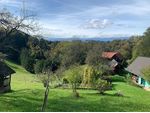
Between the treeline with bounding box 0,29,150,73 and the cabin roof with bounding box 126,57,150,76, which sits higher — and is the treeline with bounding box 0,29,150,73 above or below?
above

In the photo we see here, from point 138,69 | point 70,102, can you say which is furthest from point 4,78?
point 138,69

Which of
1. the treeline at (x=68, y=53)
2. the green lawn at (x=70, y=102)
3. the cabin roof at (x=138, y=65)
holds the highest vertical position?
the treeline at (x=68, y=53)

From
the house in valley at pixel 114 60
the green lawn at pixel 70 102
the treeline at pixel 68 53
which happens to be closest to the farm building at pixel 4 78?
the green lawn at pixel 70 102

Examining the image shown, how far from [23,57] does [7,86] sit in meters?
37.1

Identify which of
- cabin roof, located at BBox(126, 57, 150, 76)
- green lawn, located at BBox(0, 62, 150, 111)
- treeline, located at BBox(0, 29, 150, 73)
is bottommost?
green lawn, located at BBox(0, 62, 150, 111)

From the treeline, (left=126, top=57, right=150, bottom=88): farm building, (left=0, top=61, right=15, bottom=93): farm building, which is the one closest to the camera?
(left=0, top=61, right=15, bottom=93): farm building

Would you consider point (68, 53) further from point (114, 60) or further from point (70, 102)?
point (70, 102)

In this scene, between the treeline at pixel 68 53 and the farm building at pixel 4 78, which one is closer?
the farm building at pixel 4 78

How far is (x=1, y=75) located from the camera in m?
36.5

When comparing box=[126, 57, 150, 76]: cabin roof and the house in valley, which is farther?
the house in valley

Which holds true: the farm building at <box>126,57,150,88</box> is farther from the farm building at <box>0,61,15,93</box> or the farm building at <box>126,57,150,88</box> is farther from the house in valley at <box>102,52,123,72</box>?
the farm building at <box>0,61,15,93</box>

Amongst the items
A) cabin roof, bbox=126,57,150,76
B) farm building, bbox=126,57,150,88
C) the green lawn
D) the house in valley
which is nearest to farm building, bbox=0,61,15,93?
the green lawn

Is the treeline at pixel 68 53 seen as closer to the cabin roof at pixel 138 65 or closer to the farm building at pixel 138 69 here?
the cabin roof at pixel 138 65

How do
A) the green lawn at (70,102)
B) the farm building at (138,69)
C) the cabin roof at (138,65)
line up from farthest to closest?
the cabin roof at (138,65)
the farm building at (138,69)
the green lawn at (70,102)
